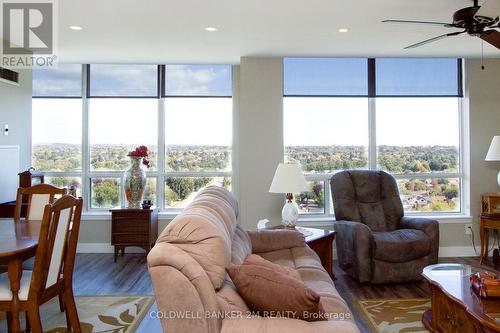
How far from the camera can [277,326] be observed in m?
1.59

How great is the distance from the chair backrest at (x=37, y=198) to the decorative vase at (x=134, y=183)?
1.52 meters

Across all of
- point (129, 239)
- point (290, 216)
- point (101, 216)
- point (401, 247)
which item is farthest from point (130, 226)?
point (401, 247)

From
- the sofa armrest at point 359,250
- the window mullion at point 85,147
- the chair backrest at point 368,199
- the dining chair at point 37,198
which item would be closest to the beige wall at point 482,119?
the chair backrest at point 368,199

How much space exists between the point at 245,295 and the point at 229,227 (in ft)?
1.79

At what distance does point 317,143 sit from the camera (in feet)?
17.4

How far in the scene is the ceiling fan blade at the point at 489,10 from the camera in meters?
2.39

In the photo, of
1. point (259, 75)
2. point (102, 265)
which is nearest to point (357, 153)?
point (259, 75)

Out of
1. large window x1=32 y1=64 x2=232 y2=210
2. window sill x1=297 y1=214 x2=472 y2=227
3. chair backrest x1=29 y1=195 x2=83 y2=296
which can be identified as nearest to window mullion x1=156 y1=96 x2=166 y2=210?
large window x1=32 y1=64 x2=232 y2=210

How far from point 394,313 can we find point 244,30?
9.83ft

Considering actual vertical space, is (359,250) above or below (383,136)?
below

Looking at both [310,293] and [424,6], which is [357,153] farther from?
[310,293]

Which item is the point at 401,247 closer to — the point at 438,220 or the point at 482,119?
the point at 438,220

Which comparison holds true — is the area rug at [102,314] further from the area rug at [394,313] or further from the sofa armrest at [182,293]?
the area rug at [394,313]

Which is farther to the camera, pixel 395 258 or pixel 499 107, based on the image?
pixel 499 107
